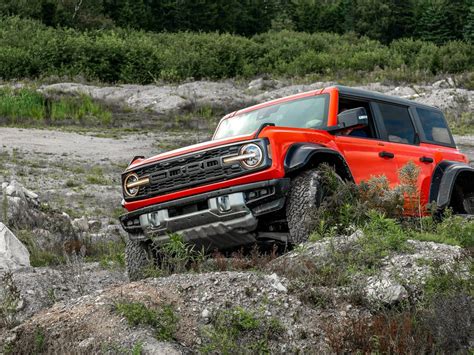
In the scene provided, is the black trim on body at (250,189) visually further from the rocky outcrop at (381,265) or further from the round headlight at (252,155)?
the rocky outcrop at (381,265)

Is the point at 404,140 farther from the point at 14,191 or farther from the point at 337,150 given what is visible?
the point at 14,191

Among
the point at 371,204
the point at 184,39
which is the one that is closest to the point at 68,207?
the point at 371,204

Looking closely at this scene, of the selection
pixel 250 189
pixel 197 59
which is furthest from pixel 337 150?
pixel 197 59

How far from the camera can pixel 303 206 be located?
7.38 meters

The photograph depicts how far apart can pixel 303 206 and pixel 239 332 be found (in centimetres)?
211

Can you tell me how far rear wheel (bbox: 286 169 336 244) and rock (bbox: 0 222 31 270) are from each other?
3.32 meters

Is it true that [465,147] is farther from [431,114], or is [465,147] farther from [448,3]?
[448,3]

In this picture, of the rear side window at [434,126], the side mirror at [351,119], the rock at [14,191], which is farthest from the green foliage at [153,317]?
the rock at [14,191]

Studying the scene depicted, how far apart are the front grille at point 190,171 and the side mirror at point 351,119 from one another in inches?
49.4

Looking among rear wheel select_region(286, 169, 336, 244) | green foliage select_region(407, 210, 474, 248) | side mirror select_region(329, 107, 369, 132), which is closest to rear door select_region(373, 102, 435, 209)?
side mirror select_region(329, 107, 369, 132)

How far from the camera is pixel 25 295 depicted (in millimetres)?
7320

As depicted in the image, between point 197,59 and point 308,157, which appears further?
point 197,59

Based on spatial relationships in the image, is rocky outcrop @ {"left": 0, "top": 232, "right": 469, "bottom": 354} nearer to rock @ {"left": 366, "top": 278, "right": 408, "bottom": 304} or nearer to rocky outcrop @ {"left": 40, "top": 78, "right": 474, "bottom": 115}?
rock @ {"left": 366, "top": 278, "right": 408, "bottom": 304}

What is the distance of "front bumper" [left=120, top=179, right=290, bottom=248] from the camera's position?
730 cm
